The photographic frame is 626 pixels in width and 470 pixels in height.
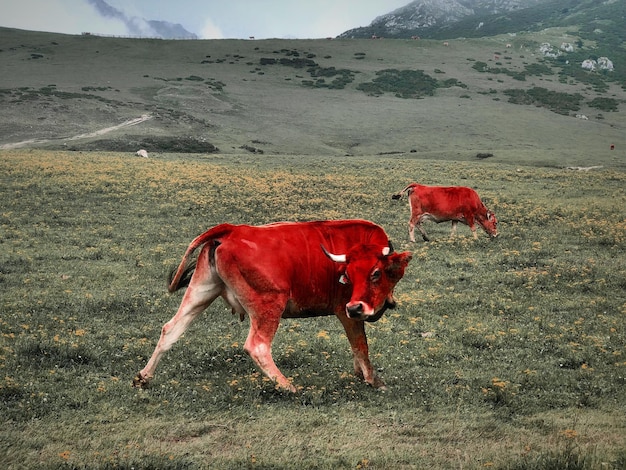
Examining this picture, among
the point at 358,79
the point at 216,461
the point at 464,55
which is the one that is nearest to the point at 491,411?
the point at 216,461

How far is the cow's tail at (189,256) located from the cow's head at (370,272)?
1.82 meters

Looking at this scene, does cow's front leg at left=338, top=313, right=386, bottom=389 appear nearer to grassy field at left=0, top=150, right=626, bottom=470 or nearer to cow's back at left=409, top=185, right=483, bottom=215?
grassy field at left=0, top=150, right=626, bottom=470

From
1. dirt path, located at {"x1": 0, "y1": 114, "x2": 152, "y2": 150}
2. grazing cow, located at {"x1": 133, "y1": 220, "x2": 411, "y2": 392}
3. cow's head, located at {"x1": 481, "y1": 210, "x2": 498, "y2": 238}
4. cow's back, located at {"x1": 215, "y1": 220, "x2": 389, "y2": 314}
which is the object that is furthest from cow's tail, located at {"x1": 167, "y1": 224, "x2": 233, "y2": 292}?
dirt path, located at {"x1": 0, "y1": 114, "x2": 152, "y2": 150}

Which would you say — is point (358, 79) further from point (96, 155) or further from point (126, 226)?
point (126, 226)

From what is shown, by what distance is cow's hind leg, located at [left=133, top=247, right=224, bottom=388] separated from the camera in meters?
9.99

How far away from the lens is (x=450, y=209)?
25938mm

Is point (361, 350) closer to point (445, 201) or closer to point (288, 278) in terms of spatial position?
point (288, 278)

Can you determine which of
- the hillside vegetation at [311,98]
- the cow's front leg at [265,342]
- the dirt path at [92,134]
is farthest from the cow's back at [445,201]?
the dirt path at [92,134]

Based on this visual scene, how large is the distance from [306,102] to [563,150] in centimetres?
4482

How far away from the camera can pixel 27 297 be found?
15766 mm

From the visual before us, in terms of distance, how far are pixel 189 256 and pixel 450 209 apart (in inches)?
681

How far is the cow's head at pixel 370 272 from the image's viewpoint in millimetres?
9664

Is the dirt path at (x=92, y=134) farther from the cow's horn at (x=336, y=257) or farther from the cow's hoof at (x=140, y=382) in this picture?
the cow's horn at (x=336, y=257)

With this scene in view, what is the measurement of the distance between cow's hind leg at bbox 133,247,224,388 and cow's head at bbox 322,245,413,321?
6.54 ft
